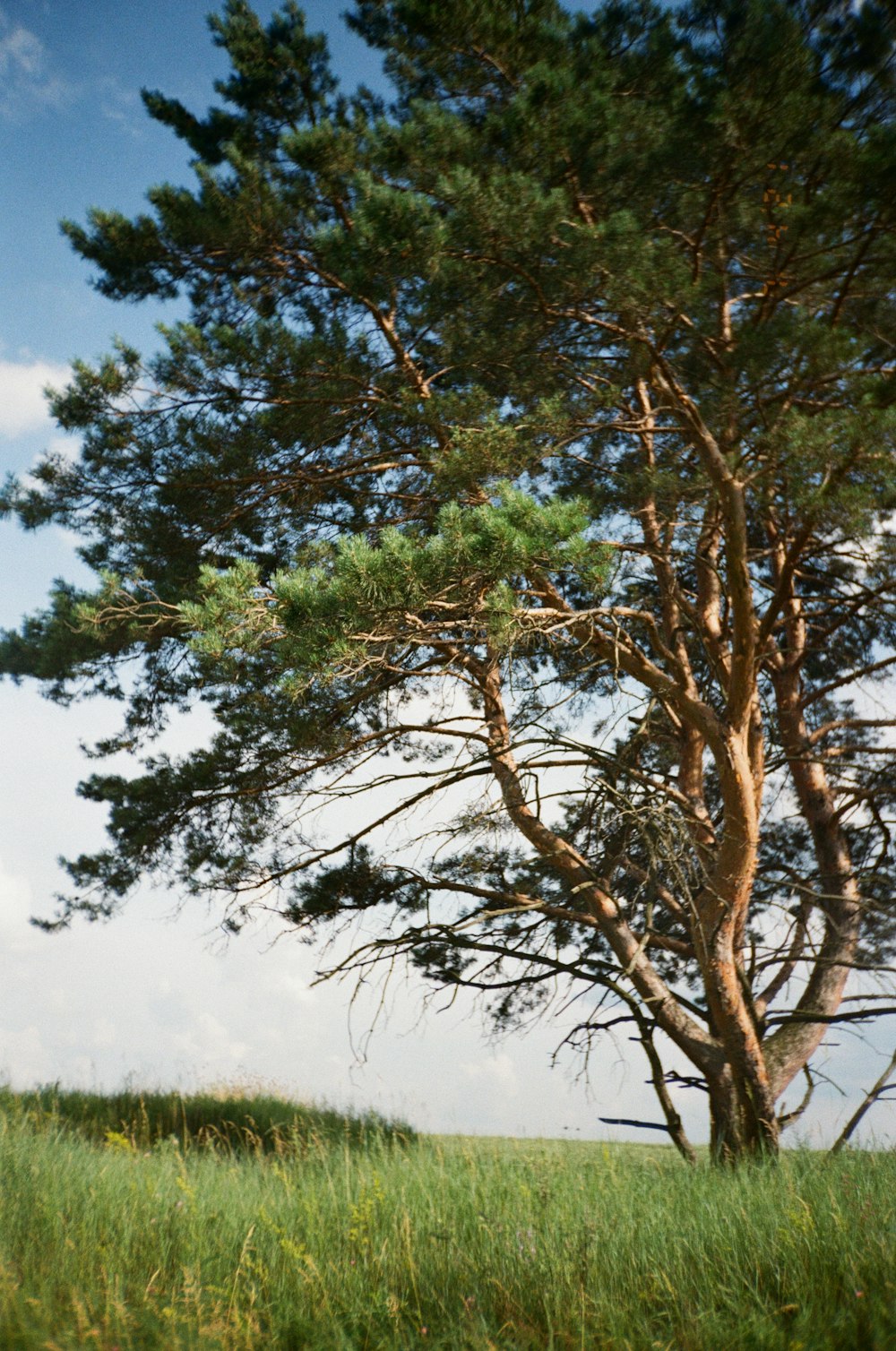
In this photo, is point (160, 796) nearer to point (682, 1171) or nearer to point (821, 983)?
point (682, 1171)

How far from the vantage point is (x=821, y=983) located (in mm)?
7398

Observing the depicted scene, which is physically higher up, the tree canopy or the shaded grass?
the tree canopy

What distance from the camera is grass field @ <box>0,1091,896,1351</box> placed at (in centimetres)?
327

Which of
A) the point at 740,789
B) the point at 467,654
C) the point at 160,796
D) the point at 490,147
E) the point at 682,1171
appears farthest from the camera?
the point at 160,796

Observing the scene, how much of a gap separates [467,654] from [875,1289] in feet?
14.3

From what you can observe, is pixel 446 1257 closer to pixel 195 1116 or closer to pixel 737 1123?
pixel 737 1123

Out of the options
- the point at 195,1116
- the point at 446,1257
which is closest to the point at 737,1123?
the point at 446,1257

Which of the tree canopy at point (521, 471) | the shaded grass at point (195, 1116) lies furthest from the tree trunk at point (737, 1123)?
the shaded grass at point (195, 1116)

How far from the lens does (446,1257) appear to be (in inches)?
151

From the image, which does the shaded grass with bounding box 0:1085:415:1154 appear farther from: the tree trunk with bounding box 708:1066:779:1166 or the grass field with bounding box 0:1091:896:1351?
the grass field with bounding box 0:1091:896:1351

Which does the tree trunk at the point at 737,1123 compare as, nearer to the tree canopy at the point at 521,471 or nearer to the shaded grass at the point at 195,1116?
the tree canopy at the point at 521,471

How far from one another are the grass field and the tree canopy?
175 centimetres

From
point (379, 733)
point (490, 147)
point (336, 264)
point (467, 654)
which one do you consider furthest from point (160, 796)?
point (490, 147)

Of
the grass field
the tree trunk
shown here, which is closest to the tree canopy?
the tree trunk
